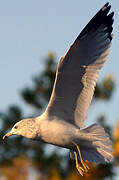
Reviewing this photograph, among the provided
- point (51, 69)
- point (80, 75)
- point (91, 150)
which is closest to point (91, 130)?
point (91, 150)

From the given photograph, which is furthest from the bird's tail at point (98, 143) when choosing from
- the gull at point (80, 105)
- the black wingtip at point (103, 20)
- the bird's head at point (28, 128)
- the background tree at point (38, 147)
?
the background tree at point (38, 147)

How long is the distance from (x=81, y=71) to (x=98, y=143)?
89cm

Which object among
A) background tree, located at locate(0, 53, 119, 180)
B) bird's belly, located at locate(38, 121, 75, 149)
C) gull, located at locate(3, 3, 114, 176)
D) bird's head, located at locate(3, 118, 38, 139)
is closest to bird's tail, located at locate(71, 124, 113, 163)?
gull, located at locate(3, 3, 114, 176)

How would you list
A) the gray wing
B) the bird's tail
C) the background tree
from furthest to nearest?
1. the background tree
2. the bird's tail
3. the gray wing

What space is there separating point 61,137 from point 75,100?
1.57 feet

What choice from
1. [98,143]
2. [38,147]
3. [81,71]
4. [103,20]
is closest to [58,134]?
[98,143]

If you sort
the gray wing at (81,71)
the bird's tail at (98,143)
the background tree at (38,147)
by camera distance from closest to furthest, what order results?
the gray wing at (81,71) → the bird's tail at (98,143) → the background tree at (38,147)

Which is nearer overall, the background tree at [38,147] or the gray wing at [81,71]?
the gray wing at [81,71]

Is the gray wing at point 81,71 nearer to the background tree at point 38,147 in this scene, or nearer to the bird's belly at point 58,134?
the bird's belly at point 58,134

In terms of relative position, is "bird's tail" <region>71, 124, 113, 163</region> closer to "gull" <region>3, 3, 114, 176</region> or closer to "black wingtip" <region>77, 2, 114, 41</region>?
"gull" <region>3, 3, 114, 176</region>

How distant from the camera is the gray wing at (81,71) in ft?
20.3

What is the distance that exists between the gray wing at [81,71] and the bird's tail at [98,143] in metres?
0.18

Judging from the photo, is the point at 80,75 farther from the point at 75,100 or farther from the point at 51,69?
the point at 51,69

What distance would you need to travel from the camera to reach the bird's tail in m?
6.34
